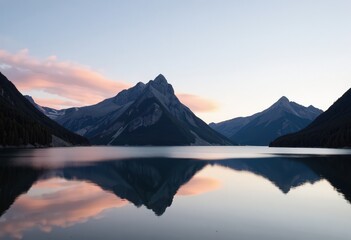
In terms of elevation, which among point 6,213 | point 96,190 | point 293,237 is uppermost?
point 96,190

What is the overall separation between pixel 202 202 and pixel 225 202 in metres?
2.81

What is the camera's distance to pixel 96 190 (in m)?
51.4

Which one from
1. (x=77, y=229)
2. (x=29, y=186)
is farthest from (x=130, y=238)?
(x=29, y=186)

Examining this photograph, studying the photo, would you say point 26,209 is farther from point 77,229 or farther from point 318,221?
point 318,221

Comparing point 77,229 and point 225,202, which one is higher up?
point 225,202

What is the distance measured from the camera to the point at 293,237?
1018 inches

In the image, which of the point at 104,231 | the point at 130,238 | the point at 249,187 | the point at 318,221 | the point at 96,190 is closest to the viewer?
the point at 130,238

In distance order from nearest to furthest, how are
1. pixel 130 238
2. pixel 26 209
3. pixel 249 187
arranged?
pixel 130 238 → pixel 26 209 → pixel 249 187

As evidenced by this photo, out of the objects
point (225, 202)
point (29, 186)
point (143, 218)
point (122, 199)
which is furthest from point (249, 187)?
point (29, 186)

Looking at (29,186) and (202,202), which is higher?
(29,186)

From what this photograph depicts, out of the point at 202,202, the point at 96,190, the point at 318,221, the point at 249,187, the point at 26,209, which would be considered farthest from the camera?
the point at 249,187

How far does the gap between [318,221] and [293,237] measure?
7.36 metres

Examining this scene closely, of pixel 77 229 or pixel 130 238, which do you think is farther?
pixel 77 229

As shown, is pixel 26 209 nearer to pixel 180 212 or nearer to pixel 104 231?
pixel 104 231
